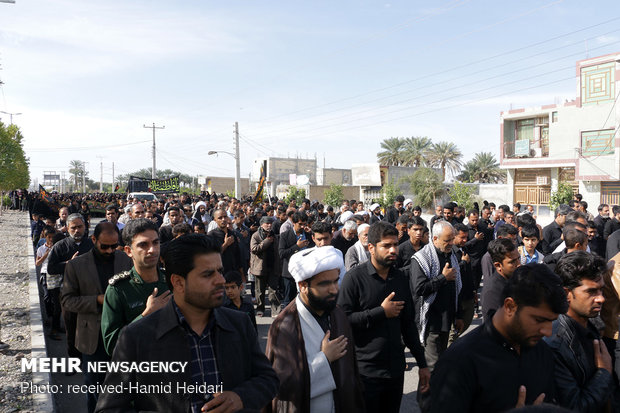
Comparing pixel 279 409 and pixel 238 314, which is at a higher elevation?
pixel 238 314

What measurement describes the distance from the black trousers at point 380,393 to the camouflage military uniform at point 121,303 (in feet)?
5.81

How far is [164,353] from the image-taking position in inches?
86.7

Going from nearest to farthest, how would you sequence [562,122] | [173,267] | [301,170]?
1. [173,267]
2. [562,122]
3. [301,170]

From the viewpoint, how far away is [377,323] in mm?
3799

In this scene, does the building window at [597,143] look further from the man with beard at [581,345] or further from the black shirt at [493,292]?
the man with beard at [581,345]

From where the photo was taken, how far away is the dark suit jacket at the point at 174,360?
2.16m

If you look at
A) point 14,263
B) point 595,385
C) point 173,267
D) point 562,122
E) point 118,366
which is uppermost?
point 562,122

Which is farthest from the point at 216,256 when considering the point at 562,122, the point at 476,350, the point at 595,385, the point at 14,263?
the point at 562,122

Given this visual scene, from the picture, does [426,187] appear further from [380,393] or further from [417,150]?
[380,393]

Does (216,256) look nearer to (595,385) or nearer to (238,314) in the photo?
(238,314)

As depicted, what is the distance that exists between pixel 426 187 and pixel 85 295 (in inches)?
1426

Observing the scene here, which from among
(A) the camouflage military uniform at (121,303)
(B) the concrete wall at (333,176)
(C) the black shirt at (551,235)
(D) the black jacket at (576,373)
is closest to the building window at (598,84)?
(C) the black shirt at (551,235)

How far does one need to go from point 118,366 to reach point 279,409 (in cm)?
112

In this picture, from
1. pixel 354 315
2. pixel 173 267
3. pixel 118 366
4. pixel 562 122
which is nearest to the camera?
pixel 118 366
